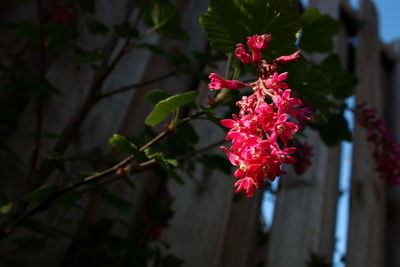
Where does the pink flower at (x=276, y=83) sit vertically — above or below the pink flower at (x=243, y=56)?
below

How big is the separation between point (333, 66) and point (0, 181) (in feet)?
4.75

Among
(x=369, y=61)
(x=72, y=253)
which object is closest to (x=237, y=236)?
(x=72, y=253)

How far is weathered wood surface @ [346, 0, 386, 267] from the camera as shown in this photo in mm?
2020

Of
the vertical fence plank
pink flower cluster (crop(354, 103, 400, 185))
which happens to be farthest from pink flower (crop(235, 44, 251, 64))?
the vertical fence plank

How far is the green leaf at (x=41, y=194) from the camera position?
871mm

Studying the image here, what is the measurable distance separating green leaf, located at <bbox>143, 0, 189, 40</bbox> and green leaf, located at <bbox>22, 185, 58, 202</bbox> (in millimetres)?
839

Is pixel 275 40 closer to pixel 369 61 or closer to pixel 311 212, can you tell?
pixel 311 212

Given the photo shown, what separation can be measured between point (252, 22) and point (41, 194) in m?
0.69

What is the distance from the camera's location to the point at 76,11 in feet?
6.65

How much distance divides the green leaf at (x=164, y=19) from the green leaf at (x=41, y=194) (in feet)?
2.75

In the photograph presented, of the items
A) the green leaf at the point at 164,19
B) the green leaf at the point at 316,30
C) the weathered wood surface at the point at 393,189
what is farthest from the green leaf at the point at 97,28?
the weathered wood surface at the point at 393,189

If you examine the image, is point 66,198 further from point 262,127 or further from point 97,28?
point 97,28

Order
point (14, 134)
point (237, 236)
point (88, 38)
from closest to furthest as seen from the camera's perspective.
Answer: point (14, 134)
point (237, 236)
point (88, 38)

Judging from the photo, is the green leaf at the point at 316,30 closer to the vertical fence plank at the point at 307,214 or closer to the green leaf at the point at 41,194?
the vertical fence plank at the point at 307,214
